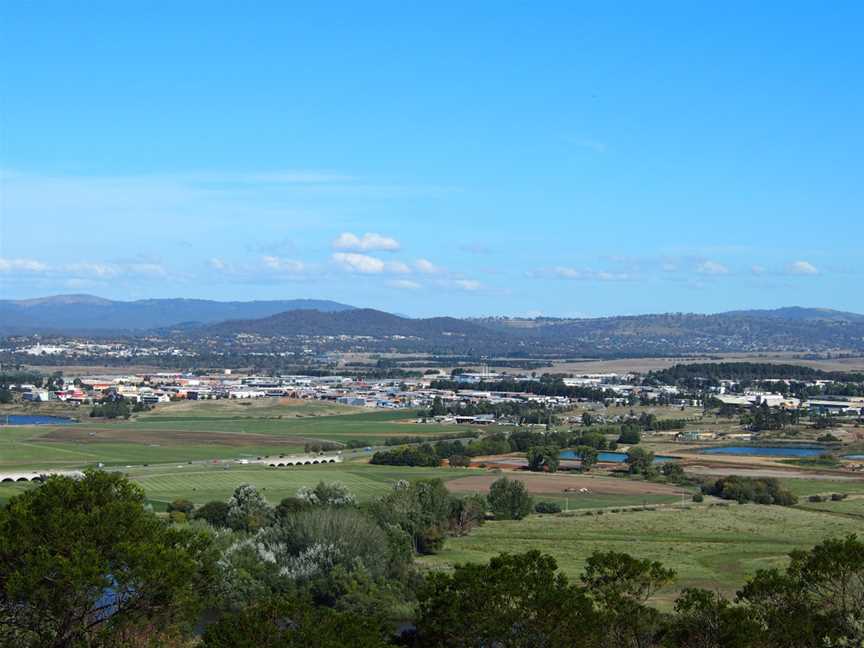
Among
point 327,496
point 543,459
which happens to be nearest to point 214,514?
point 327,496

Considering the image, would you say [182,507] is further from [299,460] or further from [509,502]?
[299,460]

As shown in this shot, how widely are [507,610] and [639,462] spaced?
51820 millimetres

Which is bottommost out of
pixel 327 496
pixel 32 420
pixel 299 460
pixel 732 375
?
pixel 32 420

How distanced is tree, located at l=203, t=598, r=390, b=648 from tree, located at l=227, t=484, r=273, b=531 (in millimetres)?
23717

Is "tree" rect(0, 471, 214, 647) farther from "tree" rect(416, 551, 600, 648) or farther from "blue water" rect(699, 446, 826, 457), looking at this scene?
"blue water" rect(699, 446, 826, 457)

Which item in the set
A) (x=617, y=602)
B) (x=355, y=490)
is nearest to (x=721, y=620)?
(x=617, y=602)

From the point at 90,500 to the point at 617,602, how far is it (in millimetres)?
9392

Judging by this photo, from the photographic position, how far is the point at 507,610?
20.3 meters

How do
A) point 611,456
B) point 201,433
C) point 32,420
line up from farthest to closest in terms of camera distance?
point 32,420
point 201,433
point 611,456

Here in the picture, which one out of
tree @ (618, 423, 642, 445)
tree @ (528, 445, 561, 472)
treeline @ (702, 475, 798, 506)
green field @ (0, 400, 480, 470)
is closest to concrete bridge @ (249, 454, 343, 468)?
green field @ (0, 400, 480, 470)

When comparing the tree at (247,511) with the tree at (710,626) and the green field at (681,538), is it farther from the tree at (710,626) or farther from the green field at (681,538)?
the tree at (710,626)

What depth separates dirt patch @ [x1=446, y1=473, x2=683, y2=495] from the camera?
202 feet

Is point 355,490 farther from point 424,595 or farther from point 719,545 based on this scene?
point 424,595

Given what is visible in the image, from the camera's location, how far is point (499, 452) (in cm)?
8138
